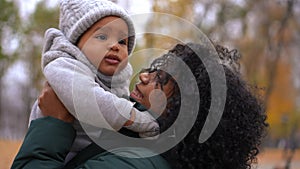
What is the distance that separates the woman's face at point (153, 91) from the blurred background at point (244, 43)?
22.2 ft

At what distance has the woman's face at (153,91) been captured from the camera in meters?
1.71

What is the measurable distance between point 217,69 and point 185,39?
0.73 ft

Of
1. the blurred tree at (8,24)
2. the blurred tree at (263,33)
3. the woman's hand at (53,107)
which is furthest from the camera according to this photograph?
the blurred tree at (263,33)

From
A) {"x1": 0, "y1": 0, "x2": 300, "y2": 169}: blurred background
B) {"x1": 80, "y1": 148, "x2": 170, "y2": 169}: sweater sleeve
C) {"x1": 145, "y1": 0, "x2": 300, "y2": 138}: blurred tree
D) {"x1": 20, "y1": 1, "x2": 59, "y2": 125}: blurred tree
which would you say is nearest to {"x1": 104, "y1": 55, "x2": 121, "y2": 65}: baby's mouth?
{"x1": 80, "y1": 148, "x2": 170, "y2": 169}: sweater sleeve

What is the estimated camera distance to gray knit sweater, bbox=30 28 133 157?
1.66 metres

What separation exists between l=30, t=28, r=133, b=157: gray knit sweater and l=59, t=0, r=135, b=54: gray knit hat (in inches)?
3.1

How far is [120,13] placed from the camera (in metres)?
1.94

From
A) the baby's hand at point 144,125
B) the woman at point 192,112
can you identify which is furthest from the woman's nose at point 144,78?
the baby's hand at point 144,125

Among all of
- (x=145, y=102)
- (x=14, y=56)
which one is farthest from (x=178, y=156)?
(x=14, y=56)

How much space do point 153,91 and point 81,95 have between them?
0.23 metres

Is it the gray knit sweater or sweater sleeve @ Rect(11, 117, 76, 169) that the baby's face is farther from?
sweater sleeve @ Rect(11, 117, 76, 169)

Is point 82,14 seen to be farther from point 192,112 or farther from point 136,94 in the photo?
point 192,112

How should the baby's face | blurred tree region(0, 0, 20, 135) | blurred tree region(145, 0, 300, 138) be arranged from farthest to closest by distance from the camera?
blurred tree region(145, 0, 300, 138)
blurred tree region(0, 0, 20, 135)
the baby's face

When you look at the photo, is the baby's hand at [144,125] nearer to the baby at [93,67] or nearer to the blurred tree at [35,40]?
the baby at [93,67]
